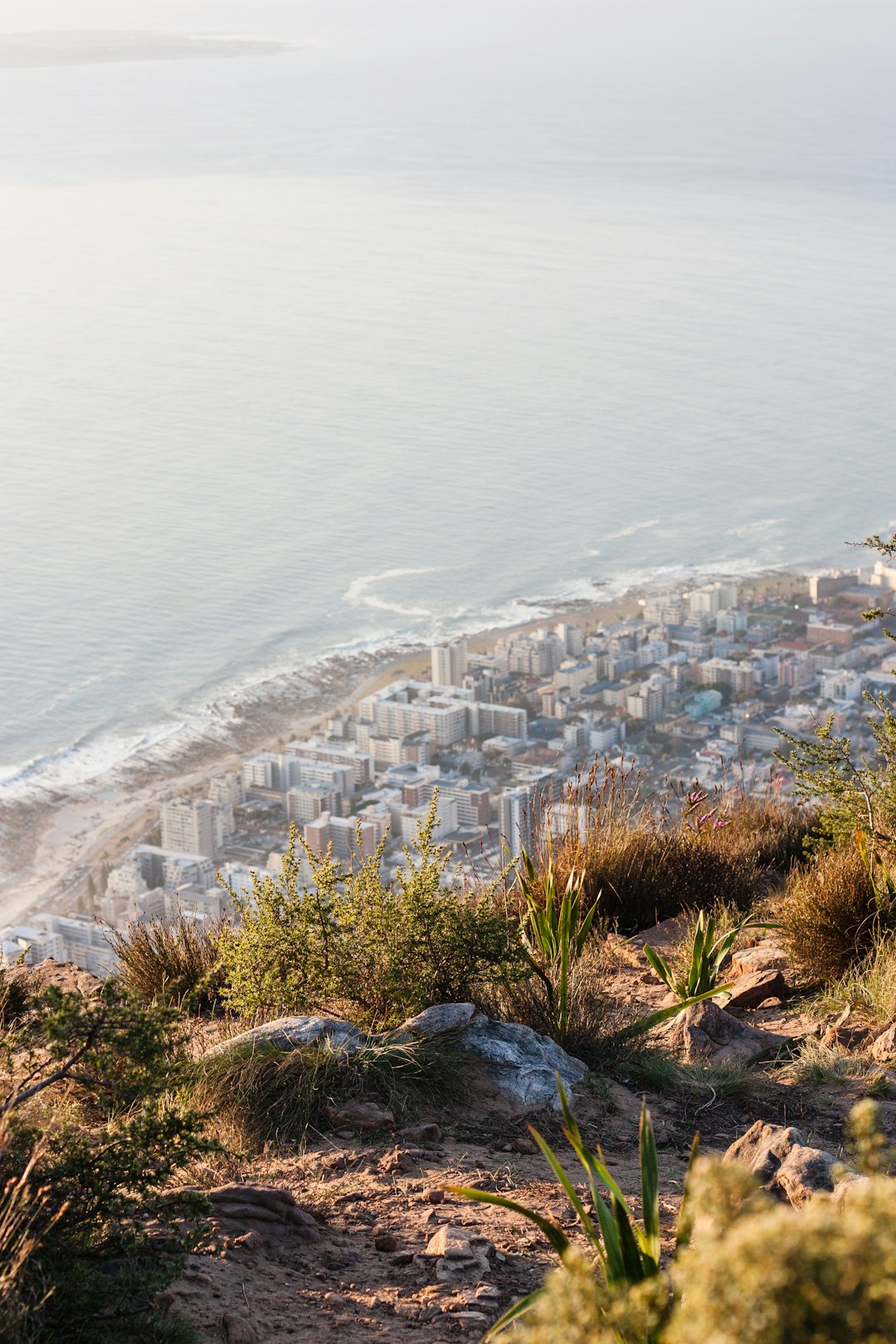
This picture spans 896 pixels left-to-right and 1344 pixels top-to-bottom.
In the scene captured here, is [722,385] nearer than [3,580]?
No

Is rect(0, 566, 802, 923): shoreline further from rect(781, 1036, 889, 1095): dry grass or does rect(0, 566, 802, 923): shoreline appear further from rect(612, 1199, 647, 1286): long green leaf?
rect(612, 1199, 647, 1286): long green leaf

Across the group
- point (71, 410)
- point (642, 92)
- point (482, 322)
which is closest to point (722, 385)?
point (482, 322)

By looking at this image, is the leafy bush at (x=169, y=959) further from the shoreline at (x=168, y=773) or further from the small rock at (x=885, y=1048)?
the shoreline at (x=168, y=773)

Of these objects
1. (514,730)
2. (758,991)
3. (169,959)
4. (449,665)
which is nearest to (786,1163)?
(758,991)

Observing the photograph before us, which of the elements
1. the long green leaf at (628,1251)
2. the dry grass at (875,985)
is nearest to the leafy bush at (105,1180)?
the long green leaf at (628,1251)

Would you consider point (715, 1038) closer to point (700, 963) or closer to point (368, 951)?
point (700, 963)

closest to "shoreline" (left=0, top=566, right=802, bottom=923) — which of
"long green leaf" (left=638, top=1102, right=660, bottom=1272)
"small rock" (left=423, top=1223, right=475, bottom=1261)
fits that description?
"small rock" (left=423, top=1223, right=475, bottom=1261)

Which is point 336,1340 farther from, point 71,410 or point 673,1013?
point 71,410
